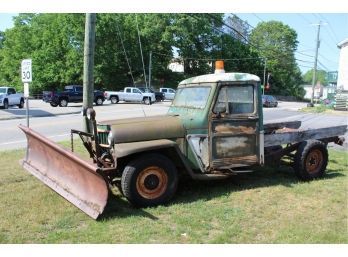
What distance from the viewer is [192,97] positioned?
6801 mm

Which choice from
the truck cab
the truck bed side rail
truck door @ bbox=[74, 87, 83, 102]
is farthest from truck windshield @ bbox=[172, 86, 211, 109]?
truck door @ bbox=[74, 87, 83, 102]

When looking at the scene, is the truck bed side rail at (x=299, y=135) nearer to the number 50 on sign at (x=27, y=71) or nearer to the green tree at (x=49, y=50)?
the number 50 on sign at (x=27, y=71)

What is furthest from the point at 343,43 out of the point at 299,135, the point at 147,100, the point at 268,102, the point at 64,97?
the point at 299,135

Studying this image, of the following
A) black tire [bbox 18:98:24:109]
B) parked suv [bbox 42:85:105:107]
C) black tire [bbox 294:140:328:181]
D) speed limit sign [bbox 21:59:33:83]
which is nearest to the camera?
black tire [bbox 294:140:328:181]

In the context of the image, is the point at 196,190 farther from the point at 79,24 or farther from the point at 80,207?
the point at 79,24

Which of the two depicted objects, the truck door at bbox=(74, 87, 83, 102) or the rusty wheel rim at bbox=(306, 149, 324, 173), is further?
the truck door at bbox=(74, 87, 83, 102)

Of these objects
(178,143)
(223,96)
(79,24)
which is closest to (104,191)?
(178,143)

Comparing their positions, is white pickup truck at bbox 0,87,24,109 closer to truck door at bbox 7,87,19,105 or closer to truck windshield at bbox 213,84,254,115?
truck door at bbox 7,87,19,105

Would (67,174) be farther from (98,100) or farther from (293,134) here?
(98,100)

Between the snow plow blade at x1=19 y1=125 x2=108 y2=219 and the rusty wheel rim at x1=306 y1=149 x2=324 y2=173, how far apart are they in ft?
13.3

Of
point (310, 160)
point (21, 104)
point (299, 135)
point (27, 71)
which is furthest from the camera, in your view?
point (21, 104)

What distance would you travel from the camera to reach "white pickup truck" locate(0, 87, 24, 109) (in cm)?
2895

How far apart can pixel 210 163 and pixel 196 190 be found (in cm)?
63

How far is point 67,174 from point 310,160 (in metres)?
4.34
